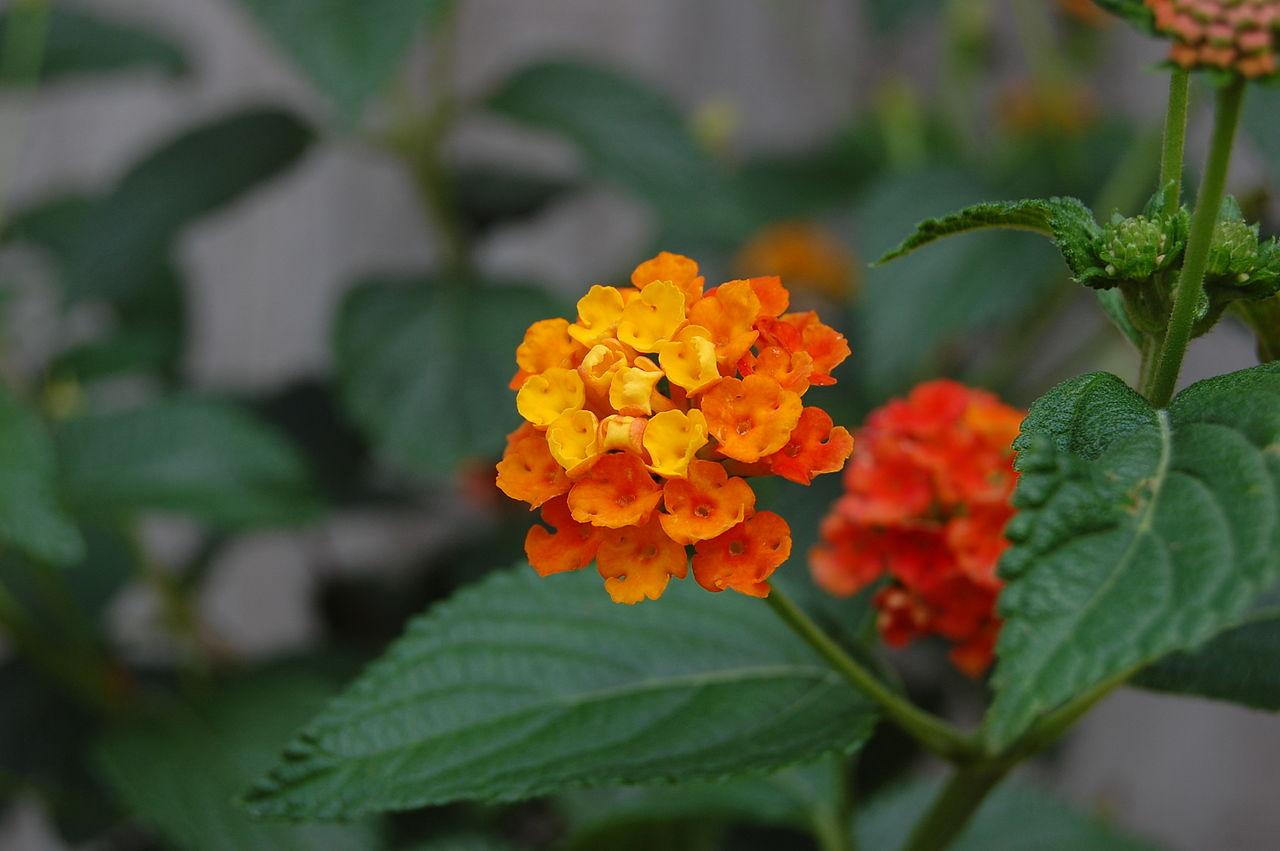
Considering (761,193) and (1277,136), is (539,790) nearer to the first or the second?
(1277,136)

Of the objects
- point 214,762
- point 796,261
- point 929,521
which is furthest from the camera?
point 796,261

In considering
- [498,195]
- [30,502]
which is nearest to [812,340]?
[30,502]

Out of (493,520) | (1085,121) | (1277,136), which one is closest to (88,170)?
(493,520)

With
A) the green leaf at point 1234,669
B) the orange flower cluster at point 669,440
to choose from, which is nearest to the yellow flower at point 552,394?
the orange flower cluster at point 669,440

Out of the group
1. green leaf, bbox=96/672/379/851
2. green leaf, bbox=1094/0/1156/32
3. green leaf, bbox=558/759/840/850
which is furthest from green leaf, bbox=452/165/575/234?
green leaf, bbox=1094/0/1156/32

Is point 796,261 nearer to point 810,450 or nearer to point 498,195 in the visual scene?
point 498,195

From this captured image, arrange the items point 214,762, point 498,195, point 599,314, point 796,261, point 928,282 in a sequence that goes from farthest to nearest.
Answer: point 796,261, point 498,195, point 928,282, point 214,762, point 599,314

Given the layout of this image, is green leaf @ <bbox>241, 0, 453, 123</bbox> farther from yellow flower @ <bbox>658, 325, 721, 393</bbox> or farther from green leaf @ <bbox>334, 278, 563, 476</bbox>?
yellow flower @ <bbox>658, 325, 721, 393</bbox>
